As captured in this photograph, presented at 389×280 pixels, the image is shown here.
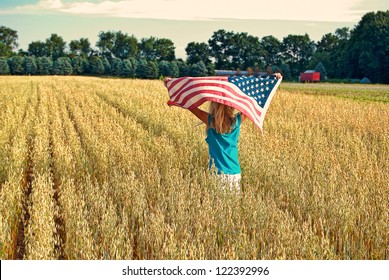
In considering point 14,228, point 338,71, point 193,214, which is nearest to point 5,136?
point 14,228

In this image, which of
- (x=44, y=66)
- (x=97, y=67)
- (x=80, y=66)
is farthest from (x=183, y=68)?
(x=44, y=66)

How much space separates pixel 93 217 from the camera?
5.53 metres

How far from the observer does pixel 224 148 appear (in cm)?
644

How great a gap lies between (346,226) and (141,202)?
223cm

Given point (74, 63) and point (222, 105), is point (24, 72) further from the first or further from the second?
point (222, 105)

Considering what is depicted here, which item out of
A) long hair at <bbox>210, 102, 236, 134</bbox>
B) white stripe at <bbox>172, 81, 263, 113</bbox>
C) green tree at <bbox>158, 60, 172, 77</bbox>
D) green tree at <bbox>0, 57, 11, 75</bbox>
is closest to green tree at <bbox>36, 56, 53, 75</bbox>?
green tree at <bbox>0, 57, 11, 75</bbox>

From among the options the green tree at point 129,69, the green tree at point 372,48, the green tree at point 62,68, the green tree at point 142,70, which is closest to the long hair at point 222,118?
the green tree at point 372,48

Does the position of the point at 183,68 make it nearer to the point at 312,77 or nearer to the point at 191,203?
the point at 312,77

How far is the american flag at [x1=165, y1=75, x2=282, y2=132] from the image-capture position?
666cm

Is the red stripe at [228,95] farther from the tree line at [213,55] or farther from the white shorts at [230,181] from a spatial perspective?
the tree line at [213,55]

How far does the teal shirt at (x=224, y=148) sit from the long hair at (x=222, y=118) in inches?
2.4

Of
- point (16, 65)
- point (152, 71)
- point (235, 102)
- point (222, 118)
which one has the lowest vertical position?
point (152, 71)

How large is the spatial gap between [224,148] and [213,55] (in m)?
93.1

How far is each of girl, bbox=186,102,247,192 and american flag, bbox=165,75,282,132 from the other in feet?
0.45
